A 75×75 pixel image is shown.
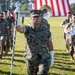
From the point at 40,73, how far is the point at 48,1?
5.10 m

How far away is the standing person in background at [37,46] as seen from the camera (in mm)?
6844

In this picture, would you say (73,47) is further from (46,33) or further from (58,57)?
(46,33)

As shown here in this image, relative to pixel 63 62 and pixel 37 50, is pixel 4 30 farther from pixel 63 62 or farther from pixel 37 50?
pixel 37 50

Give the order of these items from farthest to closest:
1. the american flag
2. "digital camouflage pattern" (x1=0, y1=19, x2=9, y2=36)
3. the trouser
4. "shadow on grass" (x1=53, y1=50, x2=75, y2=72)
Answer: "digital camouflage pattern" (x1=0, y1=19, x2=9, y2=36)
the american flag
"shadow on grass" (x1=53, y1=50, x2=75, y2=72)
the trouser

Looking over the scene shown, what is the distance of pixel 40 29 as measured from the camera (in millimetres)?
6887

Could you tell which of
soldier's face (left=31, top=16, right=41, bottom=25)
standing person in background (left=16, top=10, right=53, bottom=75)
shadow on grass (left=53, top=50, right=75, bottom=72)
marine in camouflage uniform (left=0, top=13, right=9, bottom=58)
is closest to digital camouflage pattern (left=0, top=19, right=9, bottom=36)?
marine in camouflage uniform (left=0, top=13, right=9, bottom=58)

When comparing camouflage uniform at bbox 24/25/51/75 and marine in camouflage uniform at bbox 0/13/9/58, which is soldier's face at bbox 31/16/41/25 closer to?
camouflage uniform at bbox 24/25/51/75

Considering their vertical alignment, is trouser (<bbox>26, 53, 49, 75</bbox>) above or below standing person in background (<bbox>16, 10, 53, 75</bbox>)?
below

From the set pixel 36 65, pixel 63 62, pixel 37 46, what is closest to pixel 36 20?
pixel 37 46

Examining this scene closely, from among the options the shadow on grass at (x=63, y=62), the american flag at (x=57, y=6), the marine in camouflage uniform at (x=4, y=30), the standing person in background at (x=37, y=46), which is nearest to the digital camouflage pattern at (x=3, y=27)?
the marine in camouflage uniform at (x=4, y=30)

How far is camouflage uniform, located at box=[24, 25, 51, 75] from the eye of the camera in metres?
6.87

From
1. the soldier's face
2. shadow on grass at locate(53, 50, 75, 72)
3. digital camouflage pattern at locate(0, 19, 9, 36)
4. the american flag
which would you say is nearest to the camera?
the soldier's face

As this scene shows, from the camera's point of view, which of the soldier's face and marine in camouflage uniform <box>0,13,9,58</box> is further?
marine in camouflage uniform <box>0,13,9,58</box>

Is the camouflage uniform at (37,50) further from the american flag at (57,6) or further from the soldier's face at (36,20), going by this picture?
the american flag at (57,6)
